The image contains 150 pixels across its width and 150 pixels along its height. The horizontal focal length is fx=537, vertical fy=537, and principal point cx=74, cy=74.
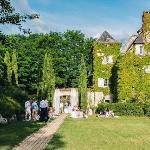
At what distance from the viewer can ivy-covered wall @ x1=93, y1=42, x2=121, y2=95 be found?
257 ft

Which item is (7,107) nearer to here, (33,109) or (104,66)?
(33,109)

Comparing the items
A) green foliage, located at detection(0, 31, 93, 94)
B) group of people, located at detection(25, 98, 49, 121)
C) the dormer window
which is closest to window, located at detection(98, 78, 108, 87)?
the dormer window

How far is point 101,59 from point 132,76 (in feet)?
27.3

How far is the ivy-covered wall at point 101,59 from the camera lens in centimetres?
7819

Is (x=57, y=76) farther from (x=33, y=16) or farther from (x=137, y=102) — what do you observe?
(x=33, y=16)

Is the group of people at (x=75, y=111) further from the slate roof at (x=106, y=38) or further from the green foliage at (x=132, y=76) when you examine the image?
the slate roof at (x=106, y=38)

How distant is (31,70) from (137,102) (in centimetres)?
3106

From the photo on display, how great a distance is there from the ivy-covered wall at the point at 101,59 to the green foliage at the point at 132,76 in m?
6.40

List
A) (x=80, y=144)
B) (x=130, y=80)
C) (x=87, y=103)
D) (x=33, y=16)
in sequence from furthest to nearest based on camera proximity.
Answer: (x=87, y=103)
(x=130, y=80)
(x=80, y=144)
(x=33, y=16)

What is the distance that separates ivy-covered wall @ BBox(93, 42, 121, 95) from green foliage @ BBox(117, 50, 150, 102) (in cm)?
640

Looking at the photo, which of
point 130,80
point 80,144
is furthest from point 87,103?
point 80,144

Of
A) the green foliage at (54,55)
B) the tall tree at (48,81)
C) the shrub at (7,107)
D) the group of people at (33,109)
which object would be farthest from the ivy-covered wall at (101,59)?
the shrub at (7,107)

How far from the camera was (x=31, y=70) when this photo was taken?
302 feet

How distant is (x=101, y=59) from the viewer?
257ft
